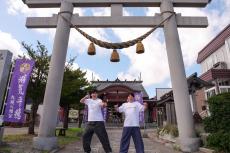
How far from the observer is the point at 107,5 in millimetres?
10164

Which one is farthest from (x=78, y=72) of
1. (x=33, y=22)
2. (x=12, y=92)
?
(x=12, y=92)

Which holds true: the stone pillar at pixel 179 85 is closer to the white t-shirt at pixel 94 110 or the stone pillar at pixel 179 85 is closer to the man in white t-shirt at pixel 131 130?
the man in white t-shirt at pixel 131 130

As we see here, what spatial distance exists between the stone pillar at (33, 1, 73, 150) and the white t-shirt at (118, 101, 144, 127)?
3.12 m

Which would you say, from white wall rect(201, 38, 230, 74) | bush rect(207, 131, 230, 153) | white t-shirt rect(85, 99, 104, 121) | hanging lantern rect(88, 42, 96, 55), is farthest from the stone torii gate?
white wall rect(201, 38, 230, 74)

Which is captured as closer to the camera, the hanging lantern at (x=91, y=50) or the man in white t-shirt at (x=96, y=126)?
the man in white t-shirt at (x=96, y=126)

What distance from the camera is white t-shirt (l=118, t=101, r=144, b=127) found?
6285 mm

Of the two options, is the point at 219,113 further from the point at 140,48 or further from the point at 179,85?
the point at 140,48

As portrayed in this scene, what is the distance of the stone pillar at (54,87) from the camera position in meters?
8.20

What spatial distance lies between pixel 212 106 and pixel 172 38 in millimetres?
3058

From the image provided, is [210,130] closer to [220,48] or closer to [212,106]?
[212,106]

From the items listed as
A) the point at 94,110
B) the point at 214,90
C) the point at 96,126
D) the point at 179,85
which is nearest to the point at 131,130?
the point at 96,126

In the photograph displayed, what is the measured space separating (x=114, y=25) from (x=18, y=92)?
456 cm

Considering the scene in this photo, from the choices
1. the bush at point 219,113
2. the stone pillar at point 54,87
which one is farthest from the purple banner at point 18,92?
the bush at point 219,113

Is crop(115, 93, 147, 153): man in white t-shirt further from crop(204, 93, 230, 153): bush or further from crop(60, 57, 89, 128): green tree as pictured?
crop(60, 57, 89, 128): green tree
